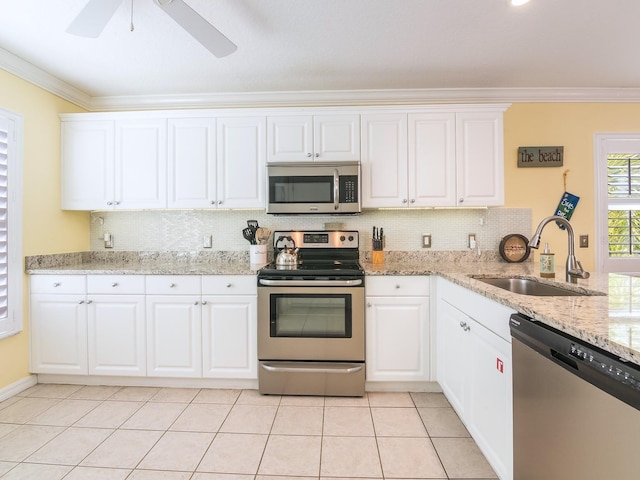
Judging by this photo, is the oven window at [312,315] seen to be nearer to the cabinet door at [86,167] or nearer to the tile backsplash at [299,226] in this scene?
the tile backsplash at [299,226]

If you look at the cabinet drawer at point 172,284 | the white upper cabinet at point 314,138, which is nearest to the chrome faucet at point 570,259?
the white upper cabinet at point 314,138

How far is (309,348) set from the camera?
2.36m

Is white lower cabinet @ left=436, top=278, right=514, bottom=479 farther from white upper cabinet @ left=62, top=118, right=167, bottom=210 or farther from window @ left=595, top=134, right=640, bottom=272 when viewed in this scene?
white upper cabinet @ left=62, top=118, right=167, bottom=210

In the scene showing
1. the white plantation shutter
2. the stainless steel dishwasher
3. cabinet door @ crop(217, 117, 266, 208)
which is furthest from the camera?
cabinet door @ crop(217, 117, 266, 208)

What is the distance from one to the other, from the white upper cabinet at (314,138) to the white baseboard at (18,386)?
251 centimetres

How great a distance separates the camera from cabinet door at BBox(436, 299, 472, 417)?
189 cm

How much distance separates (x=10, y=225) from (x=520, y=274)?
11.5 ft

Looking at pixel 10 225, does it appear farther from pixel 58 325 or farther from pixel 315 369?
pixel 315 369

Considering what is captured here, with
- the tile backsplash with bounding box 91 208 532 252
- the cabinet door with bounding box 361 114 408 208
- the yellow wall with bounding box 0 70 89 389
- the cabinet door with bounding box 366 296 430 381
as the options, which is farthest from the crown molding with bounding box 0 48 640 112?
the cabinet door with bounding box 366 296 430 381

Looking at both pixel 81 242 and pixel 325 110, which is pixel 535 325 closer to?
pixel 325 110

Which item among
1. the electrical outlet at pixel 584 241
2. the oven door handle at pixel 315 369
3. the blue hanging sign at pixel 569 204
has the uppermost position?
the blue hanging sign at pixel 569 204

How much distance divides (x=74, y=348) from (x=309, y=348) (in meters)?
1.80

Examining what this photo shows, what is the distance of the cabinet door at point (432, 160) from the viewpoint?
8.77 feet

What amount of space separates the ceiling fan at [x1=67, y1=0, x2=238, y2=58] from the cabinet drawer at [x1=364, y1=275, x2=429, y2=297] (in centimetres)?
175
